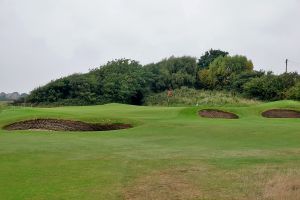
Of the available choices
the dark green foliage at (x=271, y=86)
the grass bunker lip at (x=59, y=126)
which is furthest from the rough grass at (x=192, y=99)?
the grass bunker lip at (x=59, y=126)

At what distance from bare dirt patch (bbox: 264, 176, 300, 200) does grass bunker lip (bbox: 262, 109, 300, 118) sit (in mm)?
28178

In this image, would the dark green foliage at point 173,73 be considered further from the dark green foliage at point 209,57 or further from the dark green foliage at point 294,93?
the dark green foliage at point 294,93

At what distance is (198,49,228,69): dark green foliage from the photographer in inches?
4230

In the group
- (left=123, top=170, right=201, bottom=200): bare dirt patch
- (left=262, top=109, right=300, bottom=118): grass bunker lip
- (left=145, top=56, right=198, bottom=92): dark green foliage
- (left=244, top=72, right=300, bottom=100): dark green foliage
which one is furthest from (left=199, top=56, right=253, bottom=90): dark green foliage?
(left=123, top=170, right=201, bottom=200): bare dirt patch

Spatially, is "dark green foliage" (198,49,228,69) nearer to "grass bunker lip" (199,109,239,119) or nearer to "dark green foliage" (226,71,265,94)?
"dark green foliage" (226,71,265,94)

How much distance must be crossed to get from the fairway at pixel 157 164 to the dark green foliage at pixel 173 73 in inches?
2330

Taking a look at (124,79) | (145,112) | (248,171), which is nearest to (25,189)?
(248,171)

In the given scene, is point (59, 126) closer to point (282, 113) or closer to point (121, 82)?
point (282, 113)

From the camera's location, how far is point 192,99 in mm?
73125

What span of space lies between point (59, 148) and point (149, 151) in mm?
3874

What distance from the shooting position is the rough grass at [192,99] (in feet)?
227

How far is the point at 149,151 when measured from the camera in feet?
64.8

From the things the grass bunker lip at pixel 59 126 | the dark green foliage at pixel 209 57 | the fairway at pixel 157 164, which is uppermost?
the dark green foliage at pixel 209 57

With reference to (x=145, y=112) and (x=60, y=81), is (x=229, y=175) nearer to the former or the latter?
(x=145, y=112)
